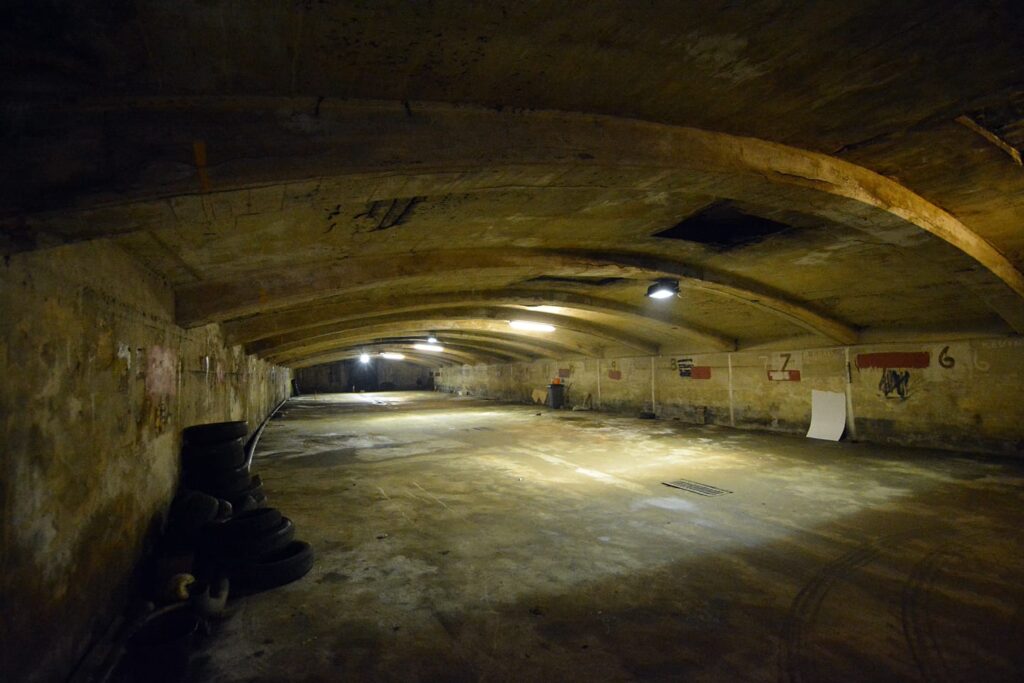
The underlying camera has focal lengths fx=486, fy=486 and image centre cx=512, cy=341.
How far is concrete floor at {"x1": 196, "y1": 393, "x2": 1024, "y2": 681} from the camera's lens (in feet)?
8.73

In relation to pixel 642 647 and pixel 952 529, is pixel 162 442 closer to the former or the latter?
pixel 642 647

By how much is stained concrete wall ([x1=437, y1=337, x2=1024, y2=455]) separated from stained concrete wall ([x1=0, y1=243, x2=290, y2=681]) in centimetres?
1130

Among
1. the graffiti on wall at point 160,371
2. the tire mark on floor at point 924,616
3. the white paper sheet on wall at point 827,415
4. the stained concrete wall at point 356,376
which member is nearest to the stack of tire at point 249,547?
the graffiti on wall at point 160,371

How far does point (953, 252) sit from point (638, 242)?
3.33 meters

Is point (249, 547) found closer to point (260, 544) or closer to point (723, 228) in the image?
point (260, 544)

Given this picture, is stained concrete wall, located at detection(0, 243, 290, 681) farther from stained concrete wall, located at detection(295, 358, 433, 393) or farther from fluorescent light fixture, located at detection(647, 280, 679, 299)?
stained concrete wall, located at detection(295, 358, 433, 393)

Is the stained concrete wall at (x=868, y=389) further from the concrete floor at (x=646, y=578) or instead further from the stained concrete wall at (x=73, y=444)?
the stained concrete wall at (x=73, y=444)

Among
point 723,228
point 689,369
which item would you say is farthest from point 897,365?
point 723,228

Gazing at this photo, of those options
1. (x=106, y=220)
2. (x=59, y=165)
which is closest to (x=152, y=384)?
(x=106, y=220)

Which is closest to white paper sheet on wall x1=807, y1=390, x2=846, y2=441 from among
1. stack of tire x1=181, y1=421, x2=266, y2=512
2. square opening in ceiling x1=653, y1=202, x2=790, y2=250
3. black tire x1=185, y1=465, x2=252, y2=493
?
square opening in ceiling x1=653, y1=202, x2=790, y2=250

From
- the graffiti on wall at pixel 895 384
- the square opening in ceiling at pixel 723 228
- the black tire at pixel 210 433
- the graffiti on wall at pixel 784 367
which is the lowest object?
the black tire at pixel 210 433

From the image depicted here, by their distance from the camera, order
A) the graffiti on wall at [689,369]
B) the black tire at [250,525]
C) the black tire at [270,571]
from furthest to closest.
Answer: the graffiti on wall at [689,369] → the black tire at [250,525] → the black tire at [270,571]

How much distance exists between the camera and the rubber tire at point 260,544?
149 inches

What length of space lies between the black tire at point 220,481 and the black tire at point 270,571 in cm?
178
